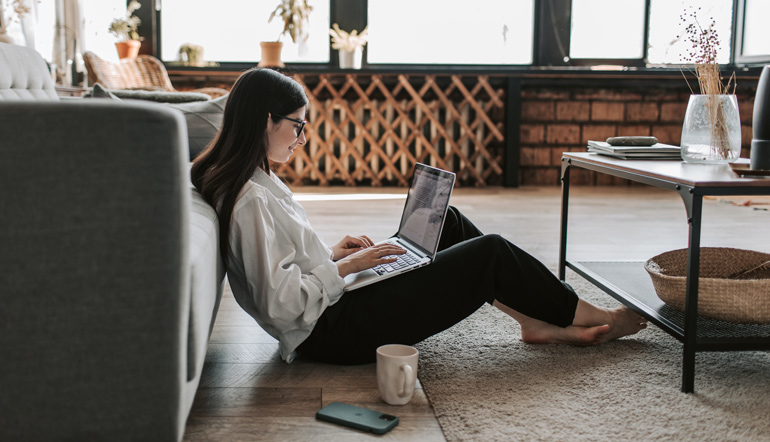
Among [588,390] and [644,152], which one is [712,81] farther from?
[588,390]

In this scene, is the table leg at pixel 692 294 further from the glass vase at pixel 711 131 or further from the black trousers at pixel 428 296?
the glass vase at pixel 711 131

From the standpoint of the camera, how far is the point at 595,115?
15.2ft

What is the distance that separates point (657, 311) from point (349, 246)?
655 mm

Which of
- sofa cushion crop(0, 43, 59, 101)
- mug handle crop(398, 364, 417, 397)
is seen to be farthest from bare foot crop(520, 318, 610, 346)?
sofa cushion crop(0, 43, 59, 101)

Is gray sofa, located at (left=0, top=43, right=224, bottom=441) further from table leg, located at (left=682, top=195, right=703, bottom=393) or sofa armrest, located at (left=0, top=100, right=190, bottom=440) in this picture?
table leg, located at (left=682, top=195, right=703, bottom=393)

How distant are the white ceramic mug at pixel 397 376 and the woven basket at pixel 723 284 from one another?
0.57 meters

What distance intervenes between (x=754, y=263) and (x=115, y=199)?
1423mm

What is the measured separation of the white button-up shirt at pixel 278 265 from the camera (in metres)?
1.19

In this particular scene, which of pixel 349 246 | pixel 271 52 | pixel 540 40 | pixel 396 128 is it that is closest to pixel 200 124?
pixel 349 246

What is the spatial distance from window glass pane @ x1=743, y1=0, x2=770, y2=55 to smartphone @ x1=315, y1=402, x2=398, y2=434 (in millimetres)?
4160

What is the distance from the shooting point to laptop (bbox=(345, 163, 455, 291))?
1.33m

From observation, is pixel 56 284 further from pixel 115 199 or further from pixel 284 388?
pixel 284 388

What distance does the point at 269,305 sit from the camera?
4.00 feet

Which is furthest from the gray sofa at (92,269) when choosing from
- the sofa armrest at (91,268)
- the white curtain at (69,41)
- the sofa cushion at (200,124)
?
the white curtain at (69,41)
